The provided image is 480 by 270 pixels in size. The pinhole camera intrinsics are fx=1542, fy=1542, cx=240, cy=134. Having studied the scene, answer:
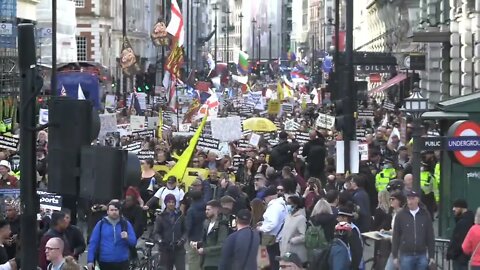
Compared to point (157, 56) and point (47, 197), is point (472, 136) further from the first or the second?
point (157, 56)

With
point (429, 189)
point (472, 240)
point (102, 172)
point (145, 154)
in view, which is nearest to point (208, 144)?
point (145, 154)

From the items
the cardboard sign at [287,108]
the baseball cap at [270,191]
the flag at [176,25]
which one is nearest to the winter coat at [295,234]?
the baseball cap at [270,191]

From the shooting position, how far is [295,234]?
16828 millimetres

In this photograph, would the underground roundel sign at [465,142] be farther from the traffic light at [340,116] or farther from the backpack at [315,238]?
the traffic light at [340,116]

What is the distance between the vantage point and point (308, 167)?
2747cm

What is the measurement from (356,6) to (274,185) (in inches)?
4261

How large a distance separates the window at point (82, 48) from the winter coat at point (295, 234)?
7690 centimetres

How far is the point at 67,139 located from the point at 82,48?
84922mm

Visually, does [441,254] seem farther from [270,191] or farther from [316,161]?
[316,161]

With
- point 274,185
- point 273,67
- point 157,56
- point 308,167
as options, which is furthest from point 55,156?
point 273,67

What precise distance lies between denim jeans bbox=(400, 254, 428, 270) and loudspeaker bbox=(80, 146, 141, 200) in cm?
714

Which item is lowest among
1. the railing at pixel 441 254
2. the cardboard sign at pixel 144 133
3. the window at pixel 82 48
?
the railing at pixel 441 254

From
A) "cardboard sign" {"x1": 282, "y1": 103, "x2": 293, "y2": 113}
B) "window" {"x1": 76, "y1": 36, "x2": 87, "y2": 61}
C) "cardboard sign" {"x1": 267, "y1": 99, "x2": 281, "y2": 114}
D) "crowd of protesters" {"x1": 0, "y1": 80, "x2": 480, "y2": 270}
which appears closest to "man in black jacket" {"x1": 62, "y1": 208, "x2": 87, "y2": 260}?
"crowd of protesters" {"x1": 0, "y1": 80, "x2": 480, "y2": 270}

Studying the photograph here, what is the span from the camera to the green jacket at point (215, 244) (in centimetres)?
1669
